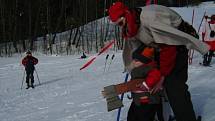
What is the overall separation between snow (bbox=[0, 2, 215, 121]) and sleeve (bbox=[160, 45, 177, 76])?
192 centimetres

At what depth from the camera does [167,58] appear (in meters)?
5.06

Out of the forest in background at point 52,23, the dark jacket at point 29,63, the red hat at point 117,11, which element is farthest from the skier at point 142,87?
the forest in background at point 52,23

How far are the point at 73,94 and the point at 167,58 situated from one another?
8.89 metres

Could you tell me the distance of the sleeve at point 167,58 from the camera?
16.5ft

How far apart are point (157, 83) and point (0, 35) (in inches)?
1649

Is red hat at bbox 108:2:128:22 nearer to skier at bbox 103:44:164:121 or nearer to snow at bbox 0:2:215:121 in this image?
skier at bbox 103:44:164:121

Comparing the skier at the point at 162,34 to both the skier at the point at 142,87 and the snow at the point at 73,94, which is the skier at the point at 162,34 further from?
the snow at the point at 73,94

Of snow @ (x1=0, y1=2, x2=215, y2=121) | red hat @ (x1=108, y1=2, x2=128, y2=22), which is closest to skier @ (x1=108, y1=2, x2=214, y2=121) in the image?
red hat @ (x1=108, y1=2, x2=128, y2=22)

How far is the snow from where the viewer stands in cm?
877

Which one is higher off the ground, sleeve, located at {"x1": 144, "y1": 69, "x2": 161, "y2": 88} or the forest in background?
sleeve, located at {"x1": 144, "y1": 69, "x2": 161, "y2": 88}

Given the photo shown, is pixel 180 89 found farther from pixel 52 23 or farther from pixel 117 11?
pixel 52 23

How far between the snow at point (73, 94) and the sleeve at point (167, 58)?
6.31 ft

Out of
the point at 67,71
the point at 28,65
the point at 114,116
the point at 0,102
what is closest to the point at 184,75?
the point at 114,116

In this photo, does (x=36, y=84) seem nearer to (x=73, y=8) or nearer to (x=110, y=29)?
(x=110, y=29)
